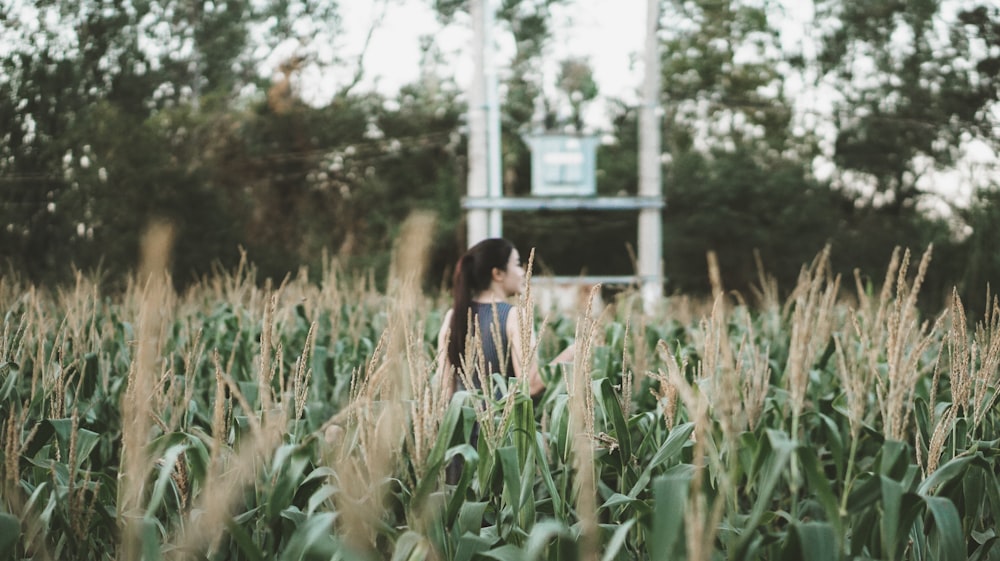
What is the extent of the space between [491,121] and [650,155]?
6.25ft

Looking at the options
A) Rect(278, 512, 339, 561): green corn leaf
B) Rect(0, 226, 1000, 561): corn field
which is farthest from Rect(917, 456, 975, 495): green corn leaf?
Rect(278, 512, 339, 561): green corn leaf

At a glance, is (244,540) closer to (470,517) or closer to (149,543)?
(149,543)

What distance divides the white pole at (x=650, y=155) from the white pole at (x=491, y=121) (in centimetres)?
167

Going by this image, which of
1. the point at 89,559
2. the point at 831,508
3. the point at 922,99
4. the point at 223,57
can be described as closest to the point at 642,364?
the point at 831,508

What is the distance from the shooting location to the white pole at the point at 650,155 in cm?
951

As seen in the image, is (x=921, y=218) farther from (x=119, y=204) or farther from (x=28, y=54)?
(x=28, y=54)

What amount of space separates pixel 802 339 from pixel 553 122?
1751 centimetres

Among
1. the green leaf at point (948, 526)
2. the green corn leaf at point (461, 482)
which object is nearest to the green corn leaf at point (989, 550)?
the green leaf at point (948, 526)

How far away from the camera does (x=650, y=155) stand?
9.77 meters

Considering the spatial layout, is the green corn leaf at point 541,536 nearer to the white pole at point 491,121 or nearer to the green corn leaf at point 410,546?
the green corn leaf at point 410,546

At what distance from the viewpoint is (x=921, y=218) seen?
13.7 metres

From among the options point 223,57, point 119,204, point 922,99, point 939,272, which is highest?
point 223,57

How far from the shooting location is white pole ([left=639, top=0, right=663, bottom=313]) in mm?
9508

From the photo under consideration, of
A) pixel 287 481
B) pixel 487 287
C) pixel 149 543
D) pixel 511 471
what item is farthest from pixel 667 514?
pixel 487 287
